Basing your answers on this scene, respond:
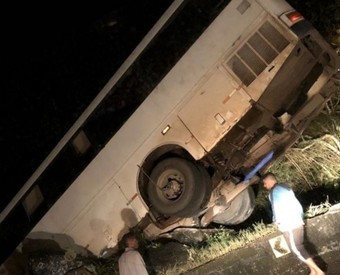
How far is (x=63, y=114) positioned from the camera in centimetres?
1286

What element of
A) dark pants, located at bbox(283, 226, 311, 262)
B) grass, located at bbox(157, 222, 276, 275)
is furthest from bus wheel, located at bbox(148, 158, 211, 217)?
dark pants, located at bbox(283, 226, 311, 262)

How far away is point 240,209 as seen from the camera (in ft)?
24.3

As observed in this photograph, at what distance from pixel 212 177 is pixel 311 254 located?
1828 millimetres

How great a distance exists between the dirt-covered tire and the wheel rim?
121 cm

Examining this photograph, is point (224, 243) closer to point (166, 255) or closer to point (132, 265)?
point (166, 255)

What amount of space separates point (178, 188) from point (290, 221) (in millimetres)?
1835

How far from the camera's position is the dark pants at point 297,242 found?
5355 mm

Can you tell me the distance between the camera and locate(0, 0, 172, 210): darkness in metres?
11.9

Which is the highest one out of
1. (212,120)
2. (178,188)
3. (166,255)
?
(212,120)

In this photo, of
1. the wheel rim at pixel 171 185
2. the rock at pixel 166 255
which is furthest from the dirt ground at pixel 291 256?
the wheel rim at pixel 171 185

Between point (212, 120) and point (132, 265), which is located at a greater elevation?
point (212, 120)

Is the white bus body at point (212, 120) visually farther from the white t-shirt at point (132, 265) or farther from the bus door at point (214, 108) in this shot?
the white t-shirt at point (132, 265)

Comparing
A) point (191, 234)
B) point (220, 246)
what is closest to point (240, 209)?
point (191, 234)

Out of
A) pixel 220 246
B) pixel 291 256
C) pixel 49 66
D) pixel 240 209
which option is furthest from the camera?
pixel 49 66
